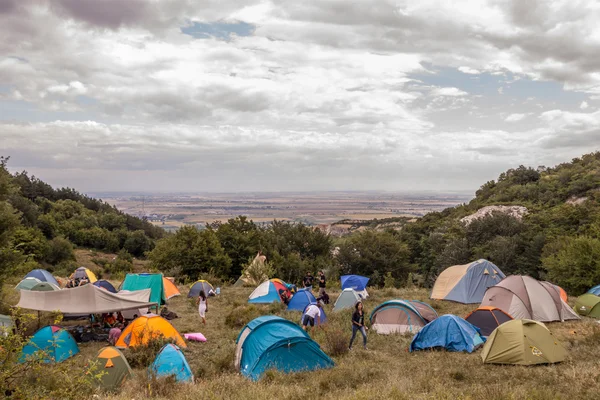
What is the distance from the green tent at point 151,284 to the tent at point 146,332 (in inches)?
237

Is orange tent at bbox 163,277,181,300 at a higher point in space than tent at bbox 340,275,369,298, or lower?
lower

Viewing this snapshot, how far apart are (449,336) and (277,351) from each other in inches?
201

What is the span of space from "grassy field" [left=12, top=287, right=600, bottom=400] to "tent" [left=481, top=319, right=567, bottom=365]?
0.88 feet

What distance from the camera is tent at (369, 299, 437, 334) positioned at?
45.2 ft

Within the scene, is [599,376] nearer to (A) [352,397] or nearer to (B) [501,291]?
(A) [352,397]

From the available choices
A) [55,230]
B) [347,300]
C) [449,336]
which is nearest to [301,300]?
[347,300]

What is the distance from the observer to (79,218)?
5866cm

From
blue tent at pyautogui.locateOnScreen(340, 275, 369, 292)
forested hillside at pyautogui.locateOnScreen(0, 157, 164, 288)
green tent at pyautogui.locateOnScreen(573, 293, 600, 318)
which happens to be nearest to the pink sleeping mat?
forested hillside at pyautogui.locateOnScreen(0, 157, 164, 288)

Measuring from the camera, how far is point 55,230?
167 feet

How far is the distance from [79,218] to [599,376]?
2495 inches

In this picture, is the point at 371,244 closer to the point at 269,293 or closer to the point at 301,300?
the point at 269,293

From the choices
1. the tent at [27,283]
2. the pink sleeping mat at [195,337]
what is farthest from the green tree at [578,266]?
the tent at [27,283]

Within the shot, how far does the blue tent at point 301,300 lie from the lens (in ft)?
56.6

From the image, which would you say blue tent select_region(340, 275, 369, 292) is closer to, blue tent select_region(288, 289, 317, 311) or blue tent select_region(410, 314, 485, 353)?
blue tent select_region(288, 289, 317, 311)
